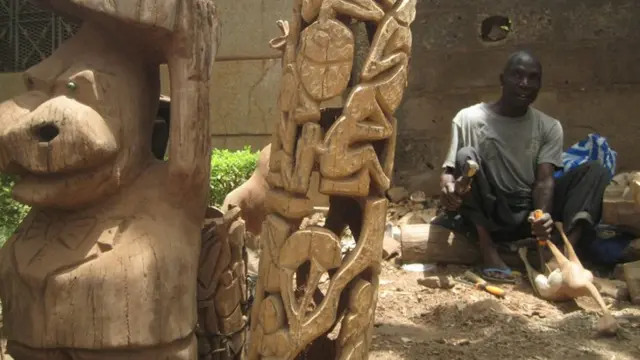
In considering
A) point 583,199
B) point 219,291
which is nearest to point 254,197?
point 219,291

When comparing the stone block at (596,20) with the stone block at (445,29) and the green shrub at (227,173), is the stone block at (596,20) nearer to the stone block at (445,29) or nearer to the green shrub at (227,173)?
the stone block at (445,29)

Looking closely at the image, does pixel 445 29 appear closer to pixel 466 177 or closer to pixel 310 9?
pixel 466 177

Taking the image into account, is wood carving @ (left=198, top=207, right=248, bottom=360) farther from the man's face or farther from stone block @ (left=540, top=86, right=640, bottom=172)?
stone block @ (left=540, top=86, right=640, bottom=172)

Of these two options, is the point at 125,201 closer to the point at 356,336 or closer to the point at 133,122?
the point at 133,122

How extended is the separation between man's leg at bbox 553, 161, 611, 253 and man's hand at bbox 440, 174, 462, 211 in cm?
71

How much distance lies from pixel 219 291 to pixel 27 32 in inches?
197

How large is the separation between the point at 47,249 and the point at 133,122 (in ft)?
1.54

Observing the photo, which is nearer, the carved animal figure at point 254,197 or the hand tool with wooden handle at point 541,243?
the carved animal figure at point 254,197

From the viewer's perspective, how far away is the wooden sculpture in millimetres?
1746

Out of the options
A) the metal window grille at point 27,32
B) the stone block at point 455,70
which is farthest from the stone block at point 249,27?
the metal window grille at point 27,32

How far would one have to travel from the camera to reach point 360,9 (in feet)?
5.82

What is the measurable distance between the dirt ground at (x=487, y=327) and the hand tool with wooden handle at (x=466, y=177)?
597 millimetres

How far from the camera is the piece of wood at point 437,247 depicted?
3947 mm

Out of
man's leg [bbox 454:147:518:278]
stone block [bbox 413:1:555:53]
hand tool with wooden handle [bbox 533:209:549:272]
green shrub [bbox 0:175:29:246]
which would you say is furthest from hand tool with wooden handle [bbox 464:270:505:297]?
green shrub [bbox 0:175:29:246]
